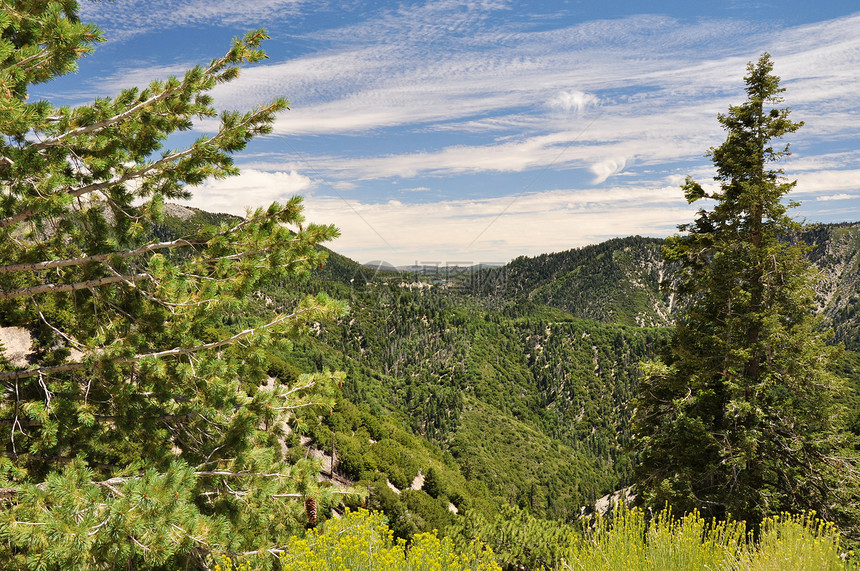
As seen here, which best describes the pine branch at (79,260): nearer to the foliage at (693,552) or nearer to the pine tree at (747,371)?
the foliage at (693,552)

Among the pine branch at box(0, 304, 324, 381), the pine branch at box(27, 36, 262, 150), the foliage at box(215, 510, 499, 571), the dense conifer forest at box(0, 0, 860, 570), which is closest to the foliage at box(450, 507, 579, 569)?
the dense conifer forest at box(0, 0, 860, 570)

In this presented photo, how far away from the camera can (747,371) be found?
10.7m

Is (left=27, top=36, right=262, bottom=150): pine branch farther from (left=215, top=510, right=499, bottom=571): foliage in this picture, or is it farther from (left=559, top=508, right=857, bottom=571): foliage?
(left=559, top=508, right=857, bottom=571): foliage

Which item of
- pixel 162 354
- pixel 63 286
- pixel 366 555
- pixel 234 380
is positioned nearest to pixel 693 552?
pixel 366 555

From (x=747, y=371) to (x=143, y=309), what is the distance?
1299 centimetres

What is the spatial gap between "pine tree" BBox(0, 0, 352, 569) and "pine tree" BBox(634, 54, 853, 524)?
884 centimetres

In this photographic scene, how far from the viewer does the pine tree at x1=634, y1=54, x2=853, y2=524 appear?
9.52 metres

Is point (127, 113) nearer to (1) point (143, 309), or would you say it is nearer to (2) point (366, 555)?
(1) point (143, 309)

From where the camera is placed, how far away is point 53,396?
584 centimetres

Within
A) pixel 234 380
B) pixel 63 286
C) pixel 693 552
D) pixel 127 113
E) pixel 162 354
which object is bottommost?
pixel 693 552

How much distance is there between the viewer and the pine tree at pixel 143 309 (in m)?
5.07

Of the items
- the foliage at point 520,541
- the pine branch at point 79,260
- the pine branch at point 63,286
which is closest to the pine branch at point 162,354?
Result: the pine branch at point 63,286

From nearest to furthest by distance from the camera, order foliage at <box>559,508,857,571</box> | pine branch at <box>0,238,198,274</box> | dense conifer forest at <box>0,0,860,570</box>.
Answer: foliage at <box>559,508,857,571</box>
dense conifer forest at <box>0,0,860,570</box>
pine branch at <box>0,238,198,274</box>

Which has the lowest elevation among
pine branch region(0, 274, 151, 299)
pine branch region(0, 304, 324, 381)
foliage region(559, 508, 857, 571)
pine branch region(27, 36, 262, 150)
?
foliage region(559, 508, 857, 571)
